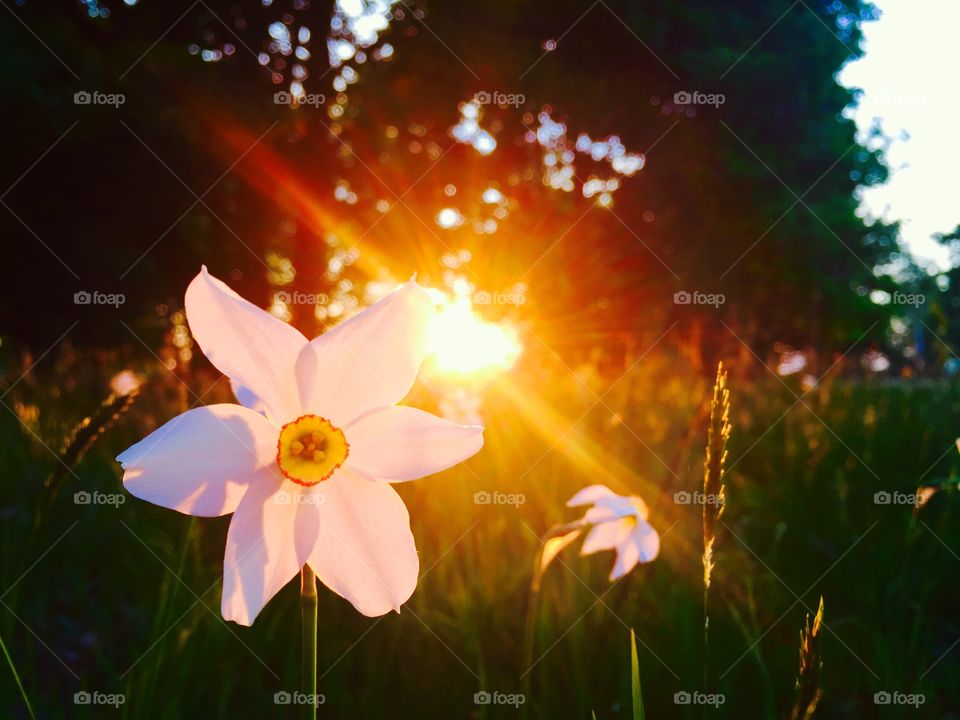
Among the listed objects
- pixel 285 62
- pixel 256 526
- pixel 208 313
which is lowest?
pixel 256 526

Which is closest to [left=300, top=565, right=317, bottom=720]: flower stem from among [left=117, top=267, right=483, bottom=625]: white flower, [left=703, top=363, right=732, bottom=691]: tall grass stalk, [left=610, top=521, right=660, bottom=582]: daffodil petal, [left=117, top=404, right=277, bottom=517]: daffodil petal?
[left=117, top=267, right=483, bottom=625]: white flower

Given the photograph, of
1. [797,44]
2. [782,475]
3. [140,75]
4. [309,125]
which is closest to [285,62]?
[309,125]

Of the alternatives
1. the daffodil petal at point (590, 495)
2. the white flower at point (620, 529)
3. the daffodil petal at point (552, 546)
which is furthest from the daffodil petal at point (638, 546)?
the daffodil petal at point (552, 546)

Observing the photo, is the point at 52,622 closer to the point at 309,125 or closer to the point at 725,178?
the point at 309,125

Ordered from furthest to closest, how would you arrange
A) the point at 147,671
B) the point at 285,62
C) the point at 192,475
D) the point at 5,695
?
the point at 285,62
the point at 5,695
the point at 147,671
the point at 192,475

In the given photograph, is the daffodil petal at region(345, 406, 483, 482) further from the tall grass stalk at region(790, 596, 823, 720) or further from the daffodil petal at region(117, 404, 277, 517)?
the tall grass stalk at region(790, 596, 823, 720)

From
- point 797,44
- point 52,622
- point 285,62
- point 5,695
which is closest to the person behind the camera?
point 5,695

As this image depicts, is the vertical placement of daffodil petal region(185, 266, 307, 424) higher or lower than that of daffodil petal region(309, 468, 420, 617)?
higher
